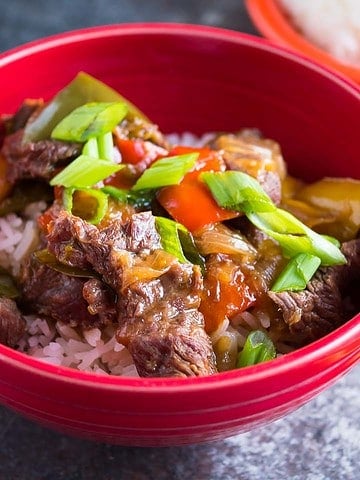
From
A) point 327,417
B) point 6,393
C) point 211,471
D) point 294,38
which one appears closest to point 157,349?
point 6,393

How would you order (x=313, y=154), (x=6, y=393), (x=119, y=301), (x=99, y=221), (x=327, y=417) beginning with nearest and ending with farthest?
1. (x=6, y=393)
2. (x=119, y=301)
3. (x=99, y=221)
4. (x=327, y=417)
5. (x=313, y=154)

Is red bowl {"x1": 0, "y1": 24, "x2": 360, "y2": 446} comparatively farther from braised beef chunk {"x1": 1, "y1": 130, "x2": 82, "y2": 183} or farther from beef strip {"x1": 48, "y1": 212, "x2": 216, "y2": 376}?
braised beef chunk {"x1": 1, "y1": 130, "x2": 82, "y2": 183}

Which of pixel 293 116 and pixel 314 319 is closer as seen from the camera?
pixel 314 319

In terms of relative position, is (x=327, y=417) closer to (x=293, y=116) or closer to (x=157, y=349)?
(x=157, y=349)

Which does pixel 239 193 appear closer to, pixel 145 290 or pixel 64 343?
pixel 145 290

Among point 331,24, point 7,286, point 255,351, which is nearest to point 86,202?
point 7,286

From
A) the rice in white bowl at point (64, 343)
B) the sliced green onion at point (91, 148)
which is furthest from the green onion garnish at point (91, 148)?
the rice in white bowl at point (64, 343)
